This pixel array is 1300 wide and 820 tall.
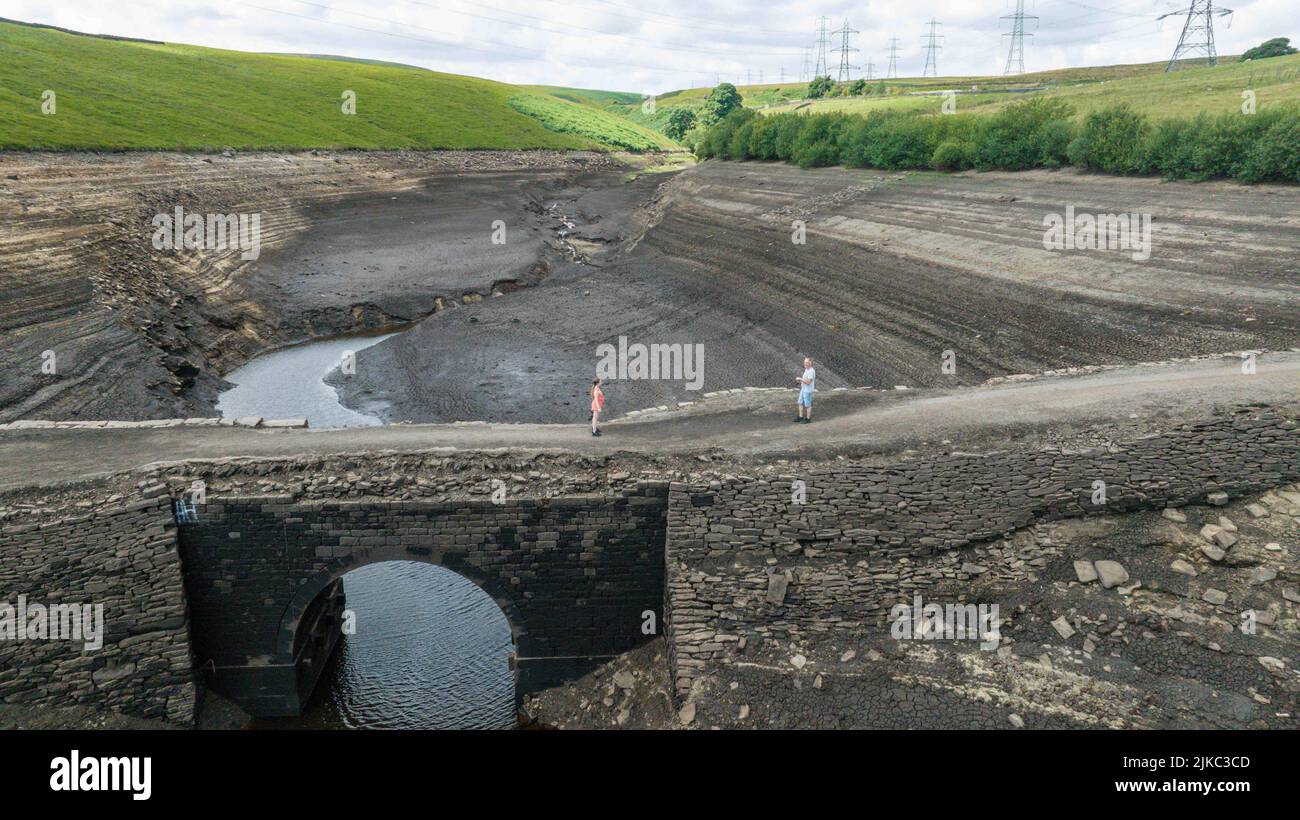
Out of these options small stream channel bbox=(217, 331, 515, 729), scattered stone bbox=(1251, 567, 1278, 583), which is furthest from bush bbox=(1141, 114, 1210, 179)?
small stream channel bbox=(217, 331, 515, 729)

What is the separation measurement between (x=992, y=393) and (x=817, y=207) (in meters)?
27.1

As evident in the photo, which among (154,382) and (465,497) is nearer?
(465,497)

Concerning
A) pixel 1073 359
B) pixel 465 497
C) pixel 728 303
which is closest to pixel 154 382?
pixel 465 497

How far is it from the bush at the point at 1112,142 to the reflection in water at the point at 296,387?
29609mm

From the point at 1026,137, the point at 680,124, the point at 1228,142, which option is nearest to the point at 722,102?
the point at 680,124

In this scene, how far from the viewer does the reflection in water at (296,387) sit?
26047mm

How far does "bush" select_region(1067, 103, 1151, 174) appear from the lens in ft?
99.0

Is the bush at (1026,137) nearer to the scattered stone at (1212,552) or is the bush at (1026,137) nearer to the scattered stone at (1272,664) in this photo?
the scattered stone at (1212,552)

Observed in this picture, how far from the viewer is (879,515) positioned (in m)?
12.7

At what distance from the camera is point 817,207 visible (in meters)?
41.8

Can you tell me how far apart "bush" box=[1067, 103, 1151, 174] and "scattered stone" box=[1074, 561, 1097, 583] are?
24195mm

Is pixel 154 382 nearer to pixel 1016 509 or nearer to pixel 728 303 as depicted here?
pixel 728 303

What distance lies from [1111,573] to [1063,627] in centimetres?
123

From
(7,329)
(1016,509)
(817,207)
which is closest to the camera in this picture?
(1016,509)
